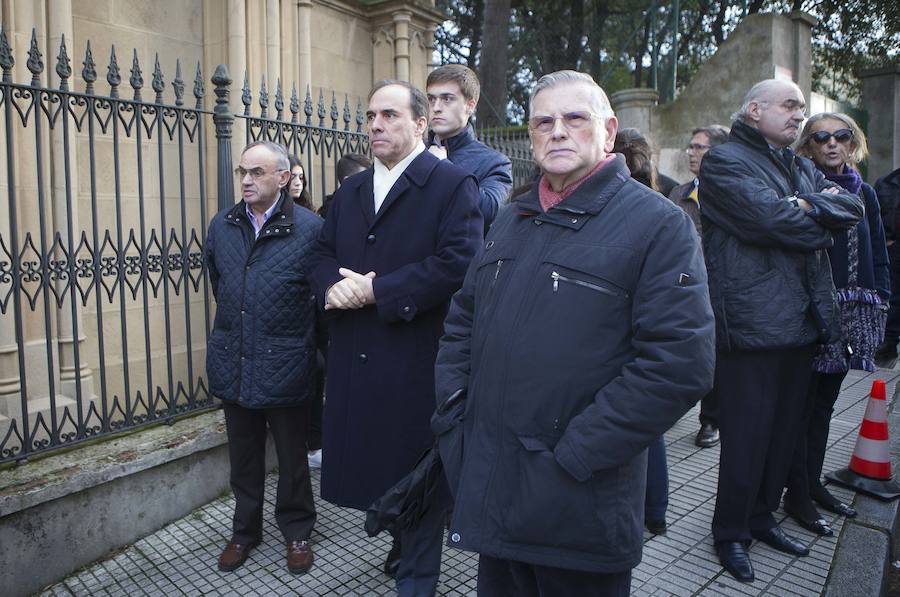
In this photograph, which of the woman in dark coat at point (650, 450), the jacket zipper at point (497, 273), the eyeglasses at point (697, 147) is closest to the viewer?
the jacket zipper at point (497, 273)

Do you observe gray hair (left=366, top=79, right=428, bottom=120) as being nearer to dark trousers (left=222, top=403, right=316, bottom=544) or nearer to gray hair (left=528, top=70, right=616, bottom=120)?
gray hair (left=528, top=70, right=616, bottom=120)

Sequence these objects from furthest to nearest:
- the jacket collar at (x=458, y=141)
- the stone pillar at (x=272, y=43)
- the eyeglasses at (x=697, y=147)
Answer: the stone pillar at (x=272, y=43) → the eyeglasses at (x=697, y=147) → the jacket collar at (x=458, y=141)

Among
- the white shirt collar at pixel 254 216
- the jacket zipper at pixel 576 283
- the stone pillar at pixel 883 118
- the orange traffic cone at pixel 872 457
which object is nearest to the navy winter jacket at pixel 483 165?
the white shirt collar at pixel 254 216

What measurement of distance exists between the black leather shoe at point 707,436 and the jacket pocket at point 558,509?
332cm

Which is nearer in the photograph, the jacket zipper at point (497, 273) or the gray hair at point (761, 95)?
the jacket zipper at point (497, 273)

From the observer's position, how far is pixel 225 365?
330 cm

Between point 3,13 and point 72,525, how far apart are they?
10.7 feet

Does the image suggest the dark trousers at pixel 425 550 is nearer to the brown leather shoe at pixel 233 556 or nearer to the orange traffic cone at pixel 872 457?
the brown leather shoe at pixel 233 556

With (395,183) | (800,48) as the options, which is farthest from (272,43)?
(800,48)

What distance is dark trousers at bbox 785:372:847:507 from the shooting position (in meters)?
3.65

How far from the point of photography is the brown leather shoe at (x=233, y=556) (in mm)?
3354

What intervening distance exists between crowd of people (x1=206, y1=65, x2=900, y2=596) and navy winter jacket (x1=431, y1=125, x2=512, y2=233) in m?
0.02

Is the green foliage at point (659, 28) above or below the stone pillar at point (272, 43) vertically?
above

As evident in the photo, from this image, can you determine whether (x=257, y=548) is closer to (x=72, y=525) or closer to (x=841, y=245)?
(x=72, y=525)
